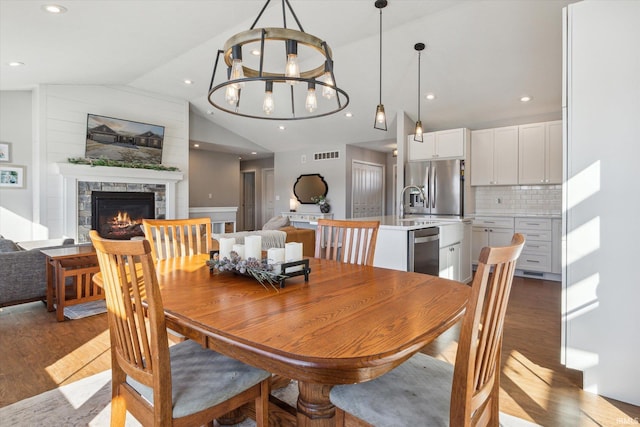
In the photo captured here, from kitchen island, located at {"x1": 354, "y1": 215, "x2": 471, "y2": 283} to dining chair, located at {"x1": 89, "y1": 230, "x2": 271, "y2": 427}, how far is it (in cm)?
190

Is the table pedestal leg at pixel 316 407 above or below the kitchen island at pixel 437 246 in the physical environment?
below

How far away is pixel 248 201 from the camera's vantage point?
11.2 meters

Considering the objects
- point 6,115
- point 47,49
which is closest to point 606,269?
point 47,49

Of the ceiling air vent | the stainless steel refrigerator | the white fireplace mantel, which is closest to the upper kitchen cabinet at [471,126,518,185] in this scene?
the stainless steel refrigerator

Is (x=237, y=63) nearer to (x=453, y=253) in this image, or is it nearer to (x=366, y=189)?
(x=453, y=253)

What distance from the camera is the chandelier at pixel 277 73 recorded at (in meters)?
1.54

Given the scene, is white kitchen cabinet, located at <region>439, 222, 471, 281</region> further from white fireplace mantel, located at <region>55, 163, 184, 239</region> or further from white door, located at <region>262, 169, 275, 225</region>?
white door, located at <region>262, 169, 275, 225</region>

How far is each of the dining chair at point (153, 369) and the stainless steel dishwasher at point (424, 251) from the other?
2220 mm

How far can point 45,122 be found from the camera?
5.27 metres

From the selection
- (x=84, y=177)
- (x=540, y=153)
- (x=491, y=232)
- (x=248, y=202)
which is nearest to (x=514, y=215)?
(x=491, y=232)

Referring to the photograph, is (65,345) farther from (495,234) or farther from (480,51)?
(495,234)

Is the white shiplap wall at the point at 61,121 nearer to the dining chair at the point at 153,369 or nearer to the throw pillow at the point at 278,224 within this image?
the throw pillow at the point at 278,224

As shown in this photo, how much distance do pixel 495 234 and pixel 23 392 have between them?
5.60m

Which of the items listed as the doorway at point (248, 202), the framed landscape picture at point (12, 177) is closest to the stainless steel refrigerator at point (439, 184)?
the framed landscape picture at point (12, 177)
